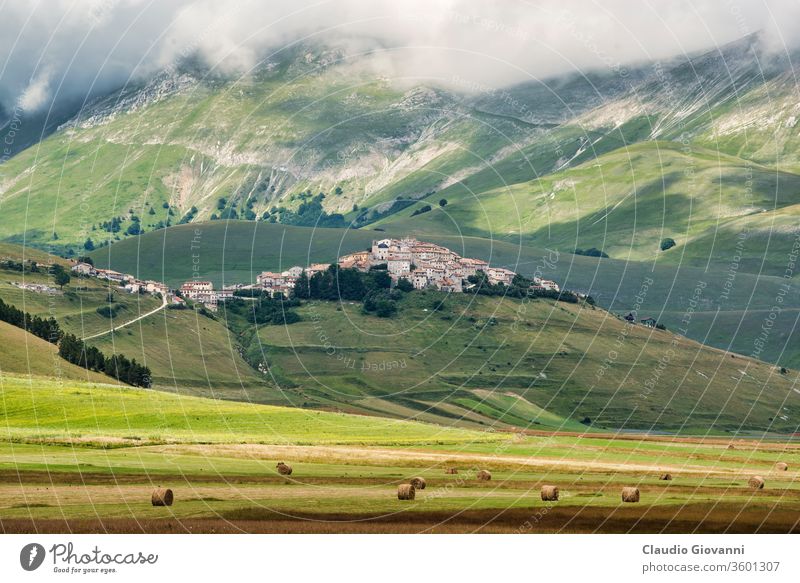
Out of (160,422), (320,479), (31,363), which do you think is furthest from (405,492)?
(31,363)

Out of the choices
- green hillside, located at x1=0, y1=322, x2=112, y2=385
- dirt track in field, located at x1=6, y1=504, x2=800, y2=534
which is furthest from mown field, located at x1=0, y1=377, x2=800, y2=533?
green hillside, located at x1=0, y1=322, x2=112, y2=385

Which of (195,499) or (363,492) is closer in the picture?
(195,499)

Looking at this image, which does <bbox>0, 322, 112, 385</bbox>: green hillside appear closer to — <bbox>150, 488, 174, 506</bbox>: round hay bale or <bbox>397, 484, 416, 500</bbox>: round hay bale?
<bbox>397, 484, 416, 500</bbox>: round hay bale

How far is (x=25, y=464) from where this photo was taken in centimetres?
7744

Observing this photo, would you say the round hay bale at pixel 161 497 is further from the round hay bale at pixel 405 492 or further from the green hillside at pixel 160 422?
the green hillside at pixel 160 422

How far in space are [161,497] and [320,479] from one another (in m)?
16.0

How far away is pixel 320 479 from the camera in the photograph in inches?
3108

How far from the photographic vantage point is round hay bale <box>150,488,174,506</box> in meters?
64.8

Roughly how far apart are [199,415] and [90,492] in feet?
215

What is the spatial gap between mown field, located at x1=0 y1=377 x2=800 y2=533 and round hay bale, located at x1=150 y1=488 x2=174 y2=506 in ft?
1.83
